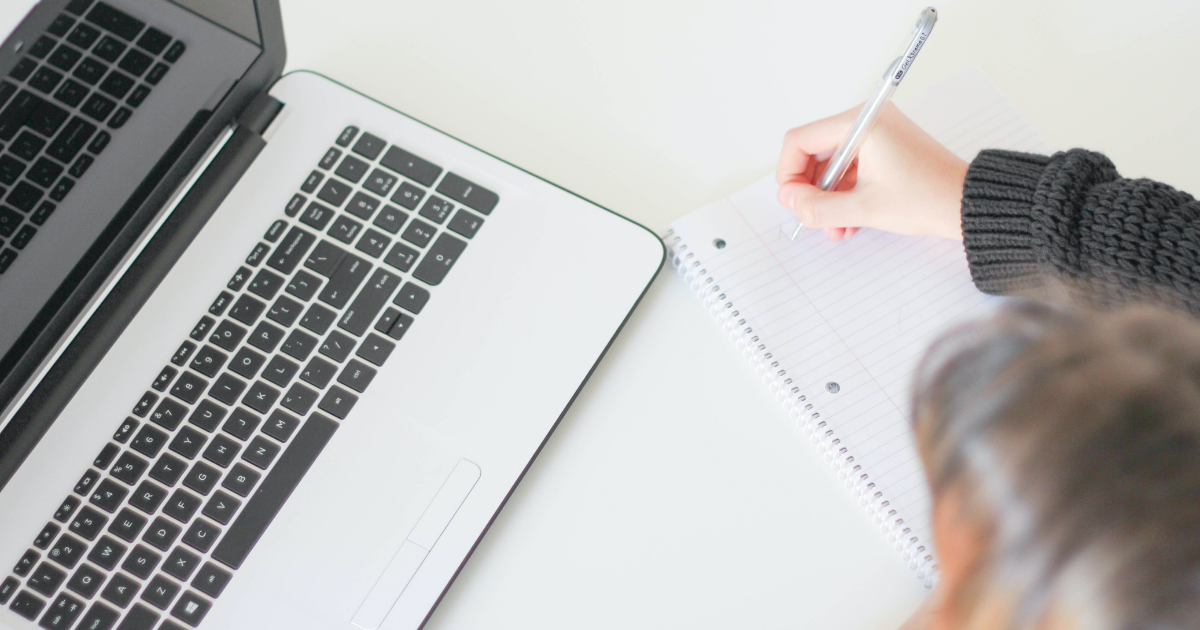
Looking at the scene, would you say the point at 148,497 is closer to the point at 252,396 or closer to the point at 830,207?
the point at 252,396

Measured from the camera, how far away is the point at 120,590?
46 centimetres

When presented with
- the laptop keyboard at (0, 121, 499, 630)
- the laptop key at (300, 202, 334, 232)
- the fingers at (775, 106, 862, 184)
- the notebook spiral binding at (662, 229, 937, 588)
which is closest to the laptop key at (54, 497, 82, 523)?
the laptop keyboard at (0, 121, 499, 630)

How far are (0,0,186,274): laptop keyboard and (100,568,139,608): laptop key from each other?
0.66ft

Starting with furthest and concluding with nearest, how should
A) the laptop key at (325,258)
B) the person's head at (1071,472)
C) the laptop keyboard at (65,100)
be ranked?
the laptop key at (325,258), the laptop keyboard at (65,100), the person's head at (1071,472)

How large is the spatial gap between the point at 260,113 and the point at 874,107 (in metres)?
0.45

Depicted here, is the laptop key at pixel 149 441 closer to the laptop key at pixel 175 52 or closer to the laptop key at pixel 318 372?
the laptop key at pixel 318 372

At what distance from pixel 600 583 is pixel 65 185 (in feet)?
1.39

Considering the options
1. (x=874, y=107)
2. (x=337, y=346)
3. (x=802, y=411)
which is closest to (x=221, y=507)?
(x=337, y=346)

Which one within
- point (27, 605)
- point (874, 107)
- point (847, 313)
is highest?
point (874, 107)

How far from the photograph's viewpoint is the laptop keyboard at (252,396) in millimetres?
466

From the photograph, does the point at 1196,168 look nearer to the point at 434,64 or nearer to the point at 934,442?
the point at 934,442

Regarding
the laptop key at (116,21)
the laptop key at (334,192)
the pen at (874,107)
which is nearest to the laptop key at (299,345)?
the laptop key at (334,192)

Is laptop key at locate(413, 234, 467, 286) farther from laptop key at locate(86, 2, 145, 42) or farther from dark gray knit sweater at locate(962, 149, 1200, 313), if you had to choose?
dark gray knit sweater at locate(962, 149, 1200, 313)

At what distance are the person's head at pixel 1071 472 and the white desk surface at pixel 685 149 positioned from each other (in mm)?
192
